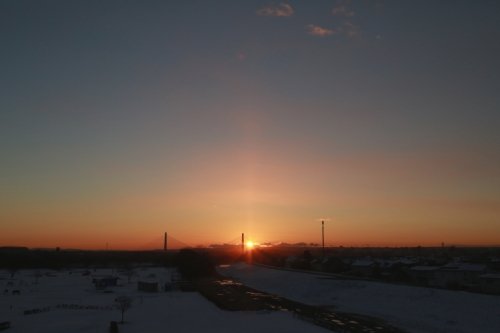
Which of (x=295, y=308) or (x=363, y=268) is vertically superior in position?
(x=363, y=268)

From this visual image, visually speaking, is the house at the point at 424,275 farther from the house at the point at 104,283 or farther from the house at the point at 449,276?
the house at the point at 104,283

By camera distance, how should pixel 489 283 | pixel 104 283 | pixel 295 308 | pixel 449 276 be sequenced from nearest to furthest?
pixel 295 308 → pixel 489 283 → pixel 449 276 → pixel 104 283

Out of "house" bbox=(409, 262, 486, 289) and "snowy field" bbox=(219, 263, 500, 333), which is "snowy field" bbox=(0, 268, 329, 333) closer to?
"snowy field" bbox=(219, 263, 500, 333)

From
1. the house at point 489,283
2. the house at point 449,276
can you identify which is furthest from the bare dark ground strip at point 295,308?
the house at point 449,276

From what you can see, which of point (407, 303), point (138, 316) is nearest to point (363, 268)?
point (407, 303)

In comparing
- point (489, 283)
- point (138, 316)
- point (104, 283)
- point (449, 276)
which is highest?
point (449, 276)

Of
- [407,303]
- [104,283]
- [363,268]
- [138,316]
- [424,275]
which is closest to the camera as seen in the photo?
[138,316]

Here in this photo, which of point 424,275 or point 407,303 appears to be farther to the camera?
point 424,275

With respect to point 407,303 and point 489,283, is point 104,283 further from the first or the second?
point 489,283
